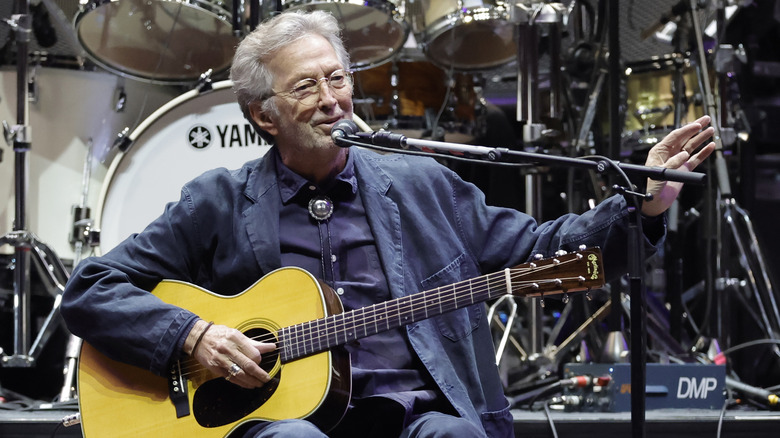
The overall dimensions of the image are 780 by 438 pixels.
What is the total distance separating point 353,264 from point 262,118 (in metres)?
0.57

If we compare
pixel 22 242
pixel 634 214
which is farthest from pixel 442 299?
pixel 22 242

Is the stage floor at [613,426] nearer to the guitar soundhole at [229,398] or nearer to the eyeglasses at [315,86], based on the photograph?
the guitar soundhole at [229,398]

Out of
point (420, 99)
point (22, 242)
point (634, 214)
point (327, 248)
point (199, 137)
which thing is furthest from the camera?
point (420, 99)

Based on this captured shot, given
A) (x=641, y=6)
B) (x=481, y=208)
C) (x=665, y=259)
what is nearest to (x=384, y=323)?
(x=481, y=208)

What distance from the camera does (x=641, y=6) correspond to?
5816 millimetres

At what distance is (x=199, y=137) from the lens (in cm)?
393

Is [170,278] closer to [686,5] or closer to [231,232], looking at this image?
[231,232]

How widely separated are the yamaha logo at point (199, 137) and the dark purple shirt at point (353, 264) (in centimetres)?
124

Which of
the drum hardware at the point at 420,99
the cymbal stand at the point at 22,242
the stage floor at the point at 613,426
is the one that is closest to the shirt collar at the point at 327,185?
the stage floor at the point at 613,426

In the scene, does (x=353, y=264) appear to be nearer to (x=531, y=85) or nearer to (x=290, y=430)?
(x=290, y=430)

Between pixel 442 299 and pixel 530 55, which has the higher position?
pixel 530 55

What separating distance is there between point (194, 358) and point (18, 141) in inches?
71.7

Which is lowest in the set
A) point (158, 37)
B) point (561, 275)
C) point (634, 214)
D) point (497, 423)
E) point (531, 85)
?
point (497, 423)

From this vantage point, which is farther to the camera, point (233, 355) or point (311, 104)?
point (311, 104)
